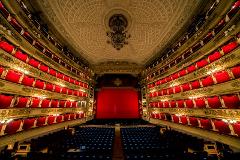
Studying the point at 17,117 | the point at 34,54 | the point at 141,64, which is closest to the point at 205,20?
the point at 141,64

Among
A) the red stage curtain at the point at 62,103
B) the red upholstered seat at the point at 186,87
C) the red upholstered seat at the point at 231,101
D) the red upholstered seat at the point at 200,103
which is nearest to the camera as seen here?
the red upholstered seat at the point at 231,101

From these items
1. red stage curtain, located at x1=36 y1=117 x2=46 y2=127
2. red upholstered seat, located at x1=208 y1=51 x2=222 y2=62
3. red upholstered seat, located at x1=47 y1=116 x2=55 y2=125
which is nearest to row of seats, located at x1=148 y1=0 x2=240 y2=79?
red upholstered seat, located at x1=208 y1=51 x2=222 y2=62

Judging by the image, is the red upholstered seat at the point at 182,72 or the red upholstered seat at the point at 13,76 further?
the red upholstered seat at the point at 182,72

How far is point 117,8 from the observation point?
337 inches

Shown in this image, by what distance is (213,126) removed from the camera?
739cm

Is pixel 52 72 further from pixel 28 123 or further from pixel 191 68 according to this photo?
pixel 191 68

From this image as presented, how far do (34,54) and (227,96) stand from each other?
12687 mm

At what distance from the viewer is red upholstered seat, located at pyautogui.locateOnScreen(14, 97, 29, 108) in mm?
7324

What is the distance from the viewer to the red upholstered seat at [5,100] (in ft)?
20.9

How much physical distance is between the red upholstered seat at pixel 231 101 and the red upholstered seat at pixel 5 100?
488 inches

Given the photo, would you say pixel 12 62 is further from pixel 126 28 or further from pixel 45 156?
pixel 126 28

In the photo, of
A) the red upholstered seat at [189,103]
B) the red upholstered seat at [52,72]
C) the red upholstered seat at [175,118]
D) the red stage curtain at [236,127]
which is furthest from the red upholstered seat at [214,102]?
the red upholstered seat at [52,72]

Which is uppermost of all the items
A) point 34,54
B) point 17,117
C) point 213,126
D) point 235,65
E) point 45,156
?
A: point 34,54

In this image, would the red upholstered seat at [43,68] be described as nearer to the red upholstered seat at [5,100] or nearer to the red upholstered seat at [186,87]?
the red upholstered seat at [5,100]
